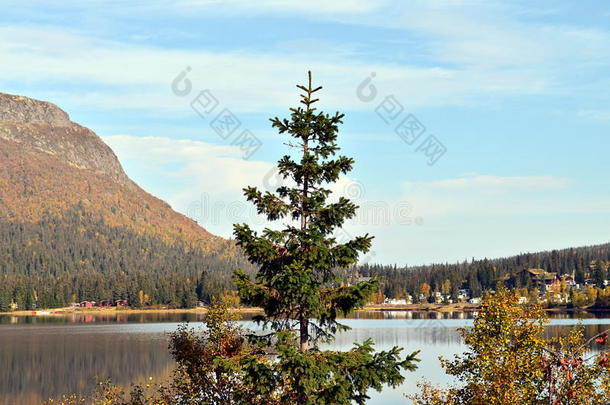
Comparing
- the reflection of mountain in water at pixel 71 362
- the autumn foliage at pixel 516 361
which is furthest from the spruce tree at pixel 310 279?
the reflection of mountain in water at pixel 71 362

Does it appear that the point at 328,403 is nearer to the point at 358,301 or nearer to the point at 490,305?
the point at 358,301

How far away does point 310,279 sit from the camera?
30531mm

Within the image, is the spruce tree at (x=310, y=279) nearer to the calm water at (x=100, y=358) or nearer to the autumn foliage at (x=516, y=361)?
the autumn foliage at (x=516, y=361)

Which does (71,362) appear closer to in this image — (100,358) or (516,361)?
(100,358)

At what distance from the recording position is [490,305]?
146 feet

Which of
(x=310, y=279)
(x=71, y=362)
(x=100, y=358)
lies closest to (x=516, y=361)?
(x=310, y=279)

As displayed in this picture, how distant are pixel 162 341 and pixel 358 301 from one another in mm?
120740

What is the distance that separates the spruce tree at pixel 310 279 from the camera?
29.6 m

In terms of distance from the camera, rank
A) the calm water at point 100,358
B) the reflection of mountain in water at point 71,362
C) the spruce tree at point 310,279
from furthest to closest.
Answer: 1. the reflection of mountain in water at point 71,362
2. the calm water at point 100,358
3. the spruce tree at point 310,279

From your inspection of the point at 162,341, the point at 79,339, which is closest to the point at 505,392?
the point at 162,341

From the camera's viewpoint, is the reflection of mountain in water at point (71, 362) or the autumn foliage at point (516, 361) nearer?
the autumn foliage at point (516, 361)

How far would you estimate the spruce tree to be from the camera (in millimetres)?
29562

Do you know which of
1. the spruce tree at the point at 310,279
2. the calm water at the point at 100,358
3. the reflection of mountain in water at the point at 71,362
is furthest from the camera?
the reflection of mountain in water at the point at 71,362

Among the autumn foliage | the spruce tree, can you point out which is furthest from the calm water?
Result: the spruce tree
